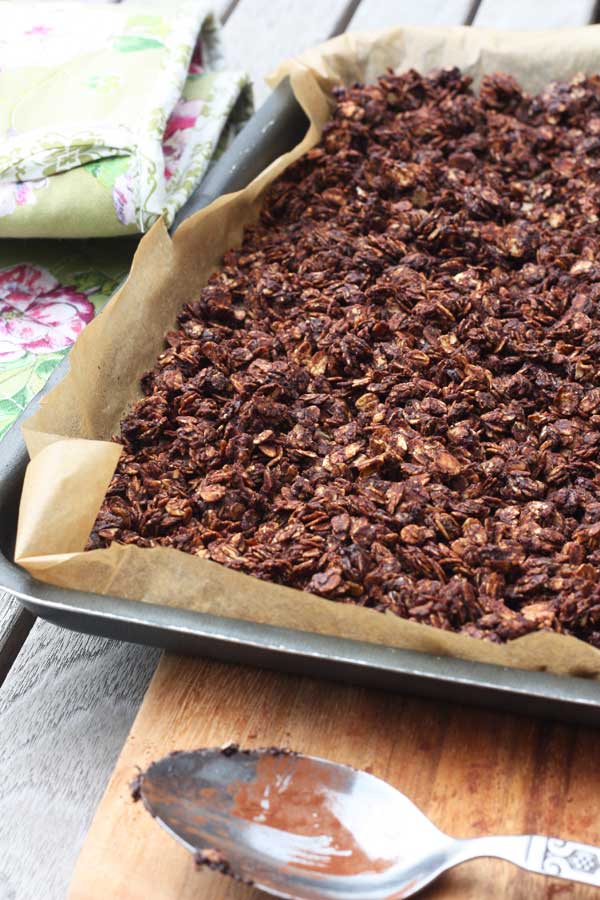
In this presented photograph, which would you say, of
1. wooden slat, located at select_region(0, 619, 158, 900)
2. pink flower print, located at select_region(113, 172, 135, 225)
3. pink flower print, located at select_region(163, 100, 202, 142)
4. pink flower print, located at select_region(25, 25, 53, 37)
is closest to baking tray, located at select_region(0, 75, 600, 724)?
wooden slat, located at select_region(0, 619, 158, 900)

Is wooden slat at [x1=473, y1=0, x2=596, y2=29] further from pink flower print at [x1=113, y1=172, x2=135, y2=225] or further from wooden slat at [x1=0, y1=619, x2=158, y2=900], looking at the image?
wooden slat at [x1=0, y1=619, x2=158, y2=900]

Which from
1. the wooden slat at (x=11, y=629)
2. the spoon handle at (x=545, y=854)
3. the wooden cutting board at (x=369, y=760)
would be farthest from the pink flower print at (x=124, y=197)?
the spoon handle at (x=545, y=854)

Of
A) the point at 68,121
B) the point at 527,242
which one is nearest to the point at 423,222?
the point at 527,242

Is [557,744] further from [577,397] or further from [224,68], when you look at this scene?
[224,68]

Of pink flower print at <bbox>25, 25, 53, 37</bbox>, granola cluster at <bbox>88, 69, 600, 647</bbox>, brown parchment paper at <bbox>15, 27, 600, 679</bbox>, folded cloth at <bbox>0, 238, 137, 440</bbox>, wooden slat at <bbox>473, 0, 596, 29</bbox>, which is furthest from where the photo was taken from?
wooden slat at <bbox>473, 0, 596, 29</bbox>

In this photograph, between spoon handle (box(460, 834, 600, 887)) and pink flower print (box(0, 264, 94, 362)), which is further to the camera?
pink flower print (box(0, 264, 94, 362))

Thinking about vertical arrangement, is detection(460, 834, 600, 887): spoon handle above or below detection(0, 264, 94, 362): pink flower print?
above
